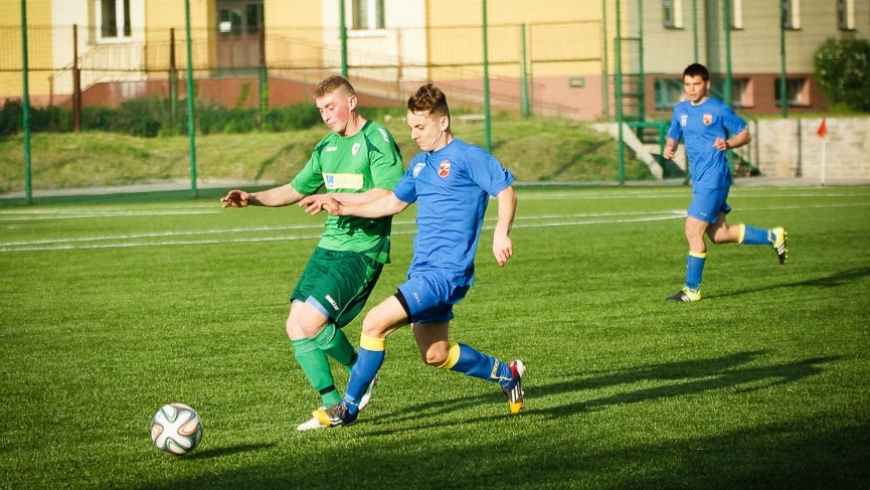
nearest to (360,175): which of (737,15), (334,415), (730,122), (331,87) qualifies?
(331,87)

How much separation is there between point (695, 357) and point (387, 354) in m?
2.07

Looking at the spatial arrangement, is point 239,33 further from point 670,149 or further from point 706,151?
point 706,151

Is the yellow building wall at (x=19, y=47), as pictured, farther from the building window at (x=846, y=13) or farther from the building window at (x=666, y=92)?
the building window at (x=846, y=13)

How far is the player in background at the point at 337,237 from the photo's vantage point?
21.4 ft

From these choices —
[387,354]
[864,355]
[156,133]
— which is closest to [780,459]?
[864,355]

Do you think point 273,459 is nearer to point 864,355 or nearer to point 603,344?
point 603,344

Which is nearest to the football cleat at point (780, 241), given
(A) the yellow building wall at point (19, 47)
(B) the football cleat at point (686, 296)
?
(B) the football cleat at point (686, 296)

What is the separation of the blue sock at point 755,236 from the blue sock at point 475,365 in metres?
6.25

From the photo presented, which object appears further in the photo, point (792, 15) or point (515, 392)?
point (792, 15)

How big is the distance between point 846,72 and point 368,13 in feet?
52.4

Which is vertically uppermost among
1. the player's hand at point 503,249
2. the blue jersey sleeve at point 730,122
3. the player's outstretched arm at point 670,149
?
the blue jersey sleeve at point 730,122

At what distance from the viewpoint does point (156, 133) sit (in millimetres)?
31266

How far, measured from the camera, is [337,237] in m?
6.90

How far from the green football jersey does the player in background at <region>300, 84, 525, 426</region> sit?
12.9 inches
